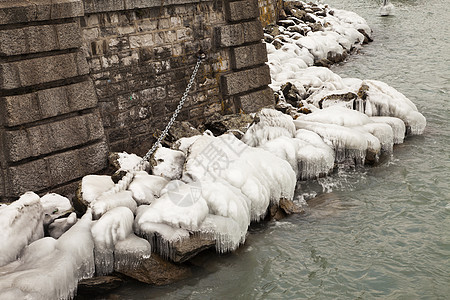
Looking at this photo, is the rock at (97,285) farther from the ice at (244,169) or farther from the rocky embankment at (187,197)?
the ice at (244,169)

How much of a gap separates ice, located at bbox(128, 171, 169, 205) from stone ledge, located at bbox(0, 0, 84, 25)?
7.37ft

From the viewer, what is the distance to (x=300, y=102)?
1172 cm

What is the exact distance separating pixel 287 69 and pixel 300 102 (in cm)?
341

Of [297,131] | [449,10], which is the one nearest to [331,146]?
[297,131]

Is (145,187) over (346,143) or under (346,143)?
over

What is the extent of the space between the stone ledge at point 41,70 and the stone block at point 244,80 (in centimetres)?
277

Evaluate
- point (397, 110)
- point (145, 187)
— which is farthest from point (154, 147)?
point (397, 110)

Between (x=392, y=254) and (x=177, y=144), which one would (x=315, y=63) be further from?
(x=392, y=254)

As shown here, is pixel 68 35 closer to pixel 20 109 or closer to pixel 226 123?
pixel 20 109

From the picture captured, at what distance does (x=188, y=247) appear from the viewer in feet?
19.9

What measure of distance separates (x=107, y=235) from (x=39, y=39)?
8.28 feet

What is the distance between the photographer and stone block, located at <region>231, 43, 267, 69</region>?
916cm

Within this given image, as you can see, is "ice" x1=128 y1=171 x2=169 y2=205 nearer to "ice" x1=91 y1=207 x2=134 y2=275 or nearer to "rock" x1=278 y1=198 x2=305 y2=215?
"ice" x1=91 y1=207 x2=134 y2=275

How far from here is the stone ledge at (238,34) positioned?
8.92 m
